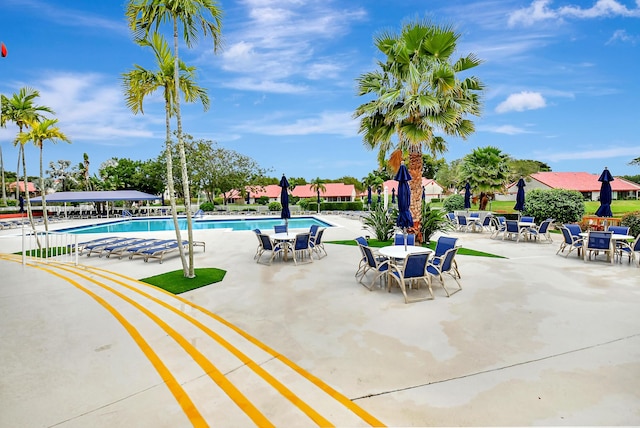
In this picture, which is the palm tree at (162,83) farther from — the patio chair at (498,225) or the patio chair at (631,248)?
the patio chair at (498,225)

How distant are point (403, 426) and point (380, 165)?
1192 centimetres

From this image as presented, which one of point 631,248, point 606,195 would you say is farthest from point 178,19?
point 606,195

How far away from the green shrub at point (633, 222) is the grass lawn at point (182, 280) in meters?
14.8

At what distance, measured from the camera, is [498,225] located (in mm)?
15375

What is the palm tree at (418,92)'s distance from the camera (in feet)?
35.4

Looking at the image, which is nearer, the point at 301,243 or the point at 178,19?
the point at 178,19

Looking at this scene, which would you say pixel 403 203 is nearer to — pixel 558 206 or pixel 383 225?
pixel 383 225

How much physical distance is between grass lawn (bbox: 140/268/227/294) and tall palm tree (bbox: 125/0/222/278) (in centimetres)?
127

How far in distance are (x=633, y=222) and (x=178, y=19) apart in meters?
16.6

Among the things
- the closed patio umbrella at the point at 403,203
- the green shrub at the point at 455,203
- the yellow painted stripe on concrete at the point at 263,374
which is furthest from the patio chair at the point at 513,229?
the yellow painted stripe on concrete at the point at 263,374

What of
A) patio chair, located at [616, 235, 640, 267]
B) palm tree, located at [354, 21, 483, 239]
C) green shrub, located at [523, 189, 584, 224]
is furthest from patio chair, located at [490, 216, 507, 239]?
palm tree, located at [354, 21, 483, 239]

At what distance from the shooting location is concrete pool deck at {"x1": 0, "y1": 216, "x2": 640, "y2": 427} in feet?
9.31

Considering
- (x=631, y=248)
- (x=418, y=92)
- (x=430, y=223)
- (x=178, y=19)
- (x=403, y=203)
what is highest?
(x=178, y=19)

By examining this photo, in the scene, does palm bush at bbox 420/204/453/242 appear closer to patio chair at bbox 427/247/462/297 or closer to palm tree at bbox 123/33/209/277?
patio chair at bbox 427/247/462/297
